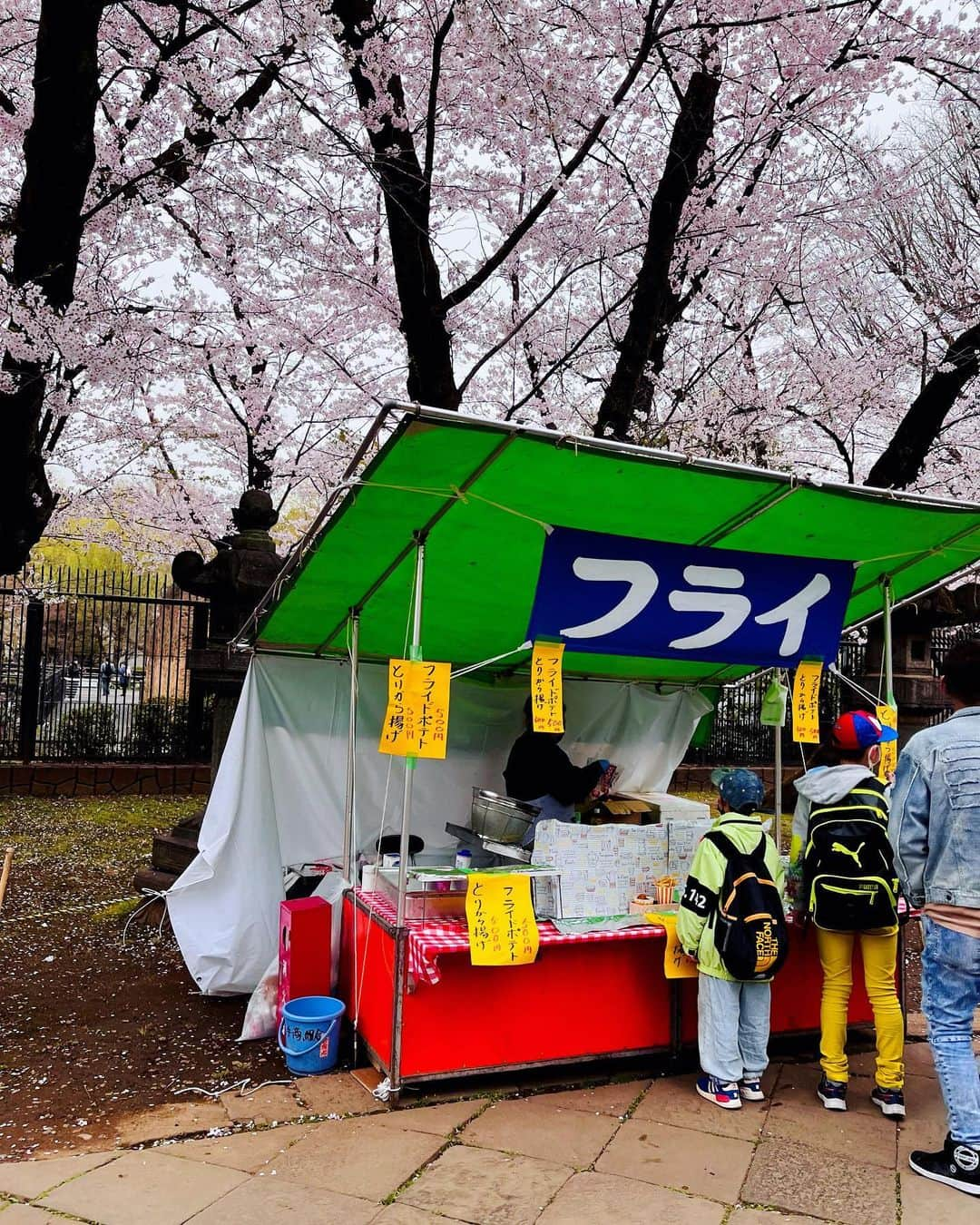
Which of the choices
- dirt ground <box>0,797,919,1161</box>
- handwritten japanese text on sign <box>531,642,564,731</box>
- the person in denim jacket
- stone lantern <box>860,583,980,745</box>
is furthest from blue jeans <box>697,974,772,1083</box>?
stone lantern <box>860,583,980,745</box>

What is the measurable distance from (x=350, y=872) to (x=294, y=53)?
6.86 metres

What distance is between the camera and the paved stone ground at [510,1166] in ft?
10.8

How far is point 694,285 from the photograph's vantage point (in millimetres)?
9820

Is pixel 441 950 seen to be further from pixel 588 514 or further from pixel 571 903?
pixel 588 514

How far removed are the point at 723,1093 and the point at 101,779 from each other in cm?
1139

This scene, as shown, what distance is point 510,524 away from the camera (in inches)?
181

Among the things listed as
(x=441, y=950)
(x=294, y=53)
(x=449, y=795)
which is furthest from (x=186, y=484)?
(x=441, y=950)

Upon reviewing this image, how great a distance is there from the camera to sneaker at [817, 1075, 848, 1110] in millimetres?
4207

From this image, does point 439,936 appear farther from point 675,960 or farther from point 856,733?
point 856,733

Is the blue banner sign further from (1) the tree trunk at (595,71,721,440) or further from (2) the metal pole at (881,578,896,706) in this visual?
(1) the tree trunk at (595,71,721,440)

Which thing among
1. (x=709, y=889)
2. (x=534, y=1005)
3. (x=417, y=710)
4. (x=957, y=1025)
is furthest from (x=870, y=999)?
(x=417, y=710)

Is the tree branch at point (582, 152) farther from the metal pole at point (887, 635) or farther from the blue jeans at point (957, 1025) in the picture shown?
the blue jeans at point (957, 1025)

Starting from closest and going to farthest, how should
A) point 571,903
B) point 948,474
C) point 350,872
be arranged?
point 571,903
point 350,872
point 948,474

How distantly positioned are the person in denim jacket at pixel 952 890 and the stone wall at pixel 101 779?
11.5 m
